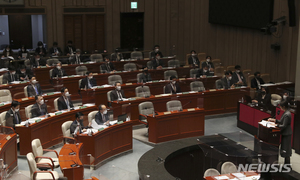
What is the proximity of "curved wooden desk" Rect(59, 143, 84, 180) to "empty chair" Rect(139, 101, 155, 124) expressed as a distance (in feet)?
10.9

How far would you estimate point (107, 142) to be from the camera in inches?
410

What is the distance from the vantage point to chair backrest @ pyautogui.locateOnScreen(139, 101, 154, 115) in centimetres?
1204

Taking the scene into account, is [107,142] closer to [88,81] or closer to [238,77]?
[88,81]

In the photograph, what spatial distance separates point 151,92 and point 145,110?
2.76 m

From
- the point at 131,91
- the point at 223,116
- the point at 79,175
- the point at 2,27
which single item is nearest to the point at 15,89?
the point at 131,91

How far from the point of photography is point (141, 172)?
8.96m

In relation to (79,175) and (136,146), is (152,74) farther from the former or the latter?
(79,175)

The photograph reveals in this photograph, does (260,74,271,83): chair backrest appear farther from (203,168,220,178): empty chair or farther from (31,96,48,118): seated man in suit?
(31,96,48,118): seated man in suit

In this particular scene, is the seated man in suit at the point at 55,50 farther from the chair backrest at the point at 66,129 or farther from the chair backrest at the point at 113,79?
the chair backrest at the point at 66,129

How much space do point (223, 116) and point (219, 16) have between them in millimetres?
6728

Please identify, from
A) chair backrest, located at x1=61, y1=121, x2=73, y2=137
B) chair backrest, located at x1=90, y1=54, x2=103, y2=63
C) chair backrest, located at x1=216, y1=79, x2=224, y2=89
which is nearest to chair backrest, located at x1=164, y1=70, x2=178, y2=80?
chair backrest, located at x1=216, y1=79, x2=224, y2=89

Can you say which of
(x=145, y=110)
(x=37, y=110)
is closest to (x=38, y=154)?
(x=37, y=110)

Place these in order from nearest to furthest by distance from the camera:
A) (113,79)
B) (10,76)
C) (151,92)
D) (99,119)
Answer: (99,119), (10,76), (113,79), (151,92)

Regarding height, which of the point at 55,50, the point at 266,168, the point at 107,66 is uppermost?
the point at 55,50
